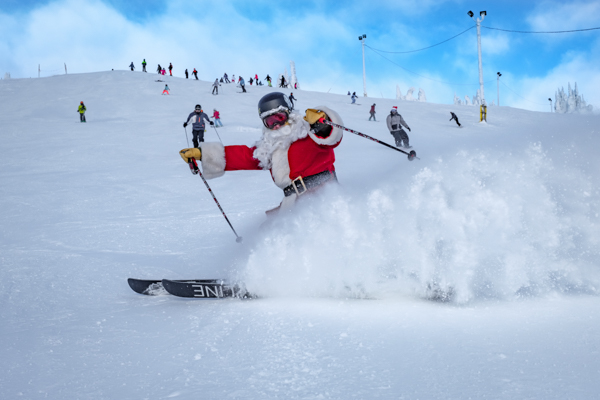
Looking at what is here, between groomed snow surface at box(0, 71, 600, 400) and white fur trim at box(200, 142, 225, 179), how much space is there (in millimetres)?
693

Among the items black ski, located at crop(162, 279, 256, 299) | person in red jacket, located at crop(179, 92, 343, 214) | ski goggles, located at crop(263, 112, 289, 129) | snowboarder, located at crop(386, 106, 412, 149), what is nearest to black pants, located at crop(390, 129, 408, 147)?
snowboarder, located at crop(386, 106, 412, 149)

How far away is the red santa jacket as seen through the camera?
130 inches

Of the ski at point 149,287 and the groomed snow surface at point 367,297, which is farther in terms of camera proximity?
the ski at point 149,287

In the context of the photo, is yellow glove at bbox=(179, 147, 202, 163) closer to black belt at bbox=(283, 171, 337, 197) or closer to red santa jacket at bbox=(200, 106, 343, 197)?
red santa jacket at bbox=(200, 106, 343, 197)

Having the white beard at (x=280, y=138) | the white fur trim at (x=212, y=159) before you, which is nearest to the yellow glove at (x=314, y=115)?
the white beard at (x=280, y=138)

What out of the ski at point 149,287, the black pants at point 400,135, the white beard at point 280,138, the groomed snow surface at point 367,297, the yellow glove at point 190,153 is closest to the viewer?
the groomed snow surface at point 367,297

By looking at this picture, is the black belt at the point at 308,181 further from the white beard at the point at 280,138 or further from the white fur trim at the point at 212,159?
the white fur trim at the point at 212,159

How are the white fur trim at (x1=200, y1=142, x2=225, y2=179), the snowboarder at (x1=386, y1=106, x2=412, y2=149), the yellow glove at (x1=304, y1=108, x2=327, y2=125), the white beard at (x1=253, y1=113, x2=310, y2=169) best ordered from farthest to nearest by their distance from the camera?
1. the snowboarder at (x1=386, y1=106, x2=412, y2=149)
2. the white fur trim at (x1=200, y1=142, x2=225, y2=179)
3. the white beard at (x1=253, y1=113, x2=310, y2=169)
4. the yellow glove at (x1=304, y1=108, x2=327, y2=125)

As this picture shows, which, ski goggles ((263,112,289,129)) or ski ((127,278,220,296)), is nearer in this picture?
ski ((127,278,220,296))

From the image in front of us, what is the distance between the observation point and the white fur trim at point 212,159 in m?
3.57

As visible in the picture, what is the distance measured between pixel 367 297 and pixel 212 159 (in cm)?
188

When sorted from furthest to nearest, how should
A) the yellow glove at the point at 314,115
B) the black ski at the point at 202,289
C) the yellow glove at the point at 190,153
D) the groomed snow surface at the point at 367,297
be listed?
the yellow glove at the point at 190,153, the yellow glove at the point at 314,115, the black ski at the point at 202,289, the groomed snow surface at the point at 367,297

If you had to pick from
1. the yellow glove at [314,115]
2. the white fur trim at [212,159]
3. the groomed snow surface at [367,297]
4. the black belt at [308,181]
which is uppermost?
the yellow glove at [314,115]

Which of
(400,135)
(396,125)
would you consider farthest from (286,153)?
(400,135)
